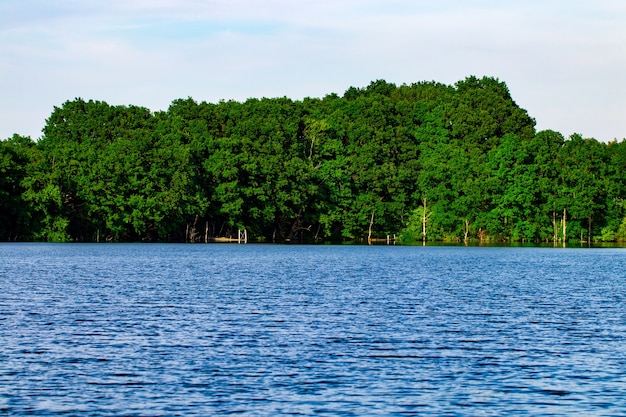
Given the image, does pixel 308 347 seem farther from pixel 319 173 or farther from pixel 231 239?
pixel 319 173

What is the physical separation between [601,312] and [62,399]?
27637mm

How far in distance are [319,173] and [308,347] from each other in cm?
12366

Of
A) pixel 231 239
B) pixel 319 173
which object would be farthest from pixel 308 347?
pixel 319 173

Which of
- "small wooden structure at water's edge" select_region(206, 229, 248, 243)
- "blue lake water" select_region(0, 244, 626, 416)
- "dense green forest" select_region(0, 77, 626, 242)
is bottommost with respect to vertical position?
"blue lake water" select_region(0, 244, 626, 416)

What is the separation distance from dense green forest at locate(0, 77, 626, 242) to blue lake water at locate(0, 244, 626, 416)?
72729 millimetres

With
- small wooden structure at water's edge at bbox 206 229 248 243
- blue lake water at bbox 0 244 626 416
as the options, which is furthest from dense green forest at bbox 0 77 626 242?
blue lake water at bbox 0 244 626 416

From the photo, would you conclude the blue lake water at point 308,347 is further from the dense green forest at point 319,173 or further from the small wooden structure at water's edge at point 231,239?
the small wooden structure at water's edge at point 231,239

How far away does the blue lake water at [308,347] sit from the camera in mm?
22969

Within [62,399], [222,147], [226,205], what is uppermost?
[222,147]

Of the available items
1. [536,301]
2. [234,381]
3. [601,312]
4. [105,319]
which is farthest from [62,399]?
[536,301]

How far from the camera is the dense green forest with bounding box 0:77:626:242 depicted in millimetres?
133375

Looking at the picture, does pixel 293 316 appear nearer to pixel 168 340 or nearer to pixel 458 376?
pixel 168 340

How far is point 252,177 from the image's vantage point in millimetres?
145625

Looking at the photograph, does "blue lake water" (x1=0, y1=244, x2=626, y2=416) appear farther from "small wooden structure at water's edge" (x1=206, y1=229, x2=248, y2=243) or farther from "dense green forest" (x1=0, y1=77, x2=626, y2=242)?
"small wooden structure at water's edge" (x1=206, y1=229, x2=248, y2=243)
